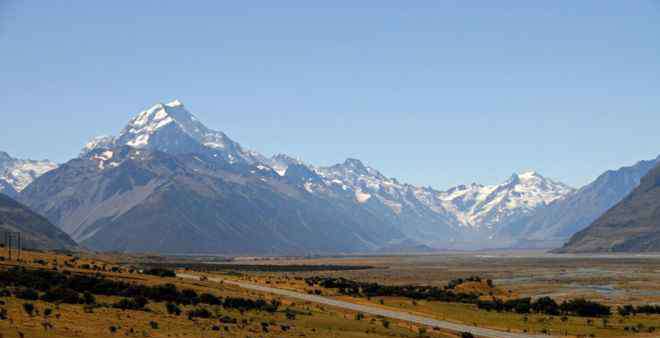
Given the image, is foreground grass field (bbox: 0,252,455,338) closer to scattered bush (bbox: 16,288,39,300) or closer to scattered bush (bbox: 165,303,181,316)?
scattered bush (bbox: 165,303,181,316)

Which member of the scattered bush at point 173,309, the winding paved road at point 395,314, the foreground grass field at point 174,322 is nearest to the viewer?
the foreground grass field at point 174,322

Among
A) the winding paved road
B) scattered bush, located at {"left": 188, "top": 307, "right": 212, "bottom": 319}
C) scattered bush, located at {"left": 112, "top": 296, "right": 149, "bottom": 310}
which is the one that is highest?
scattered bush, located at {"left": 112, "top": 296, "right": 149, "bottom": 310}

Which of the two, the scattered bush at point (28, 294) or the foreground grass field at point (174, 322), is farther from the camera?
the scattered bush at point (28, 294)

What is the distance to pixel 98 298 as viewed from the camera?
230 feet

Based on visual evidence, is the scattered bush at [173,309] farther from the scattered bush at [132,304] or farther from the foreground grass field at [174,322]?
the scattered bush at [132,304]

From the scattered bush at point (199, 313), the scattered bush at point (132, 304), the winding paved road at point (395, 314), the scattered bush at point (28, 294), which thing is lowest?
the winding paved road at point (395, 314)

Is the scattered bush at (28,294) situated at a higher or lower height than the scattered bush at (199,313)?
higher

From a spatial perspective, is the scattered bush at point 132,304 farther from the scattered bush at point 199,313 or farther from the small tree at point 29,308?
the small tree at point 29,308

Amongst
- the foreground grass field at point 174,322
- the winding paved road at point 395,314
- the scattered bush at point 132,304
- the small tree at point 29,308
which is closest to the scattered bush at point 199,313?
the foreground grass field at point 174,322

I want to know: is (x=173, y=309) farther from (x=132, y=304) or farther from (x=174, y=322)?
(x=174, y=322)

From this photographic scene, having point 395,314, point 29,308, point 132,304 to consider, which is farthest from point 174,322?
point 395,314

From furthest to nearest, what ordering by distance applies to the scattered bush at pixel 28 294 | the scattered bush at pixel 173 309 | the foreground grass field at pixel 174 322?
the scattered bush at pixel 173 309, the scattered bush at pixel 28 294, the foreground grass field at pixel 174 322

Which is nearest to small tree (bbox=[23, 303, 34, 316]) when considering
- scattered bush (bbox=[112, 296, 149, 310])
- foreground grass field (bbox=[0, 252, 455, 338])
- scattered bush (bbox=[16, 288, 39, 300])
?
foreground grass field (bbox=[0, 252, 455, 338])

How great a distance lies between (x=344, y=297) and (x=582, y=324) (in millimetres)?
28621
